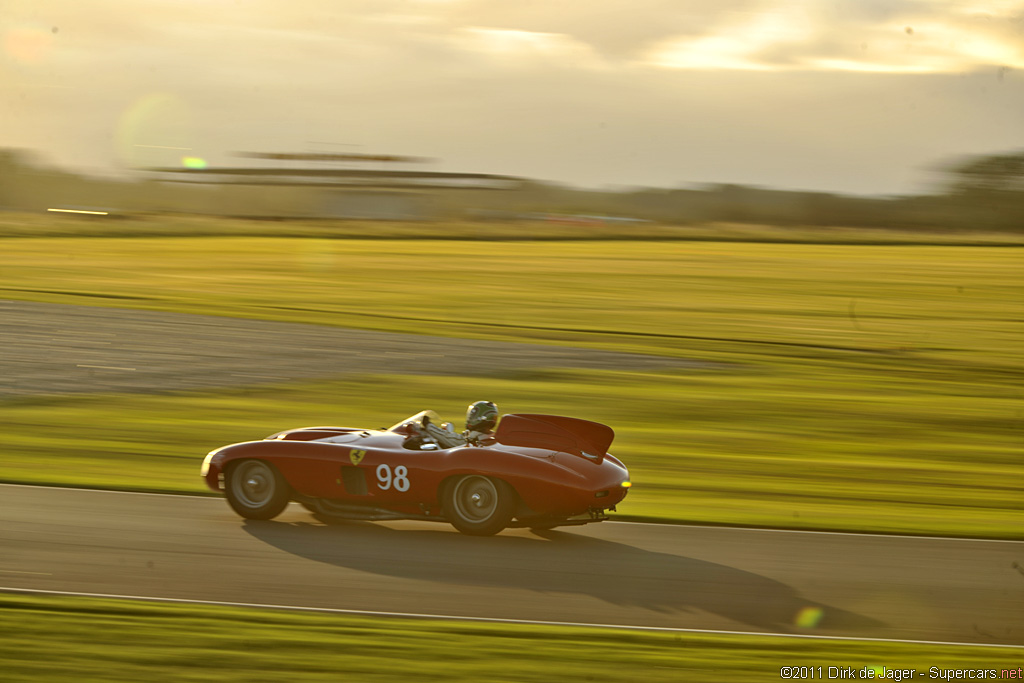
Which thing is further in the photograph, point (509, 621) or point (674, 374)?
point (674, 374)

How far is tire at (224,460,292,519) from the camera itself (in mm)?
8031

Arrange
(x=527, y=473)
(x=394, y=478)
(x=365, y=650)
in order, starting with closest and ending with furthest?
(x=365, y=650)
(x=527, y=473)
(x=394, y=478)

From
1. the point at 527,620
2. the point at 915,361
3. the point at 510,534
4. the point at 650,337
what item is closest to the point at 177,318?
the point at 650,337

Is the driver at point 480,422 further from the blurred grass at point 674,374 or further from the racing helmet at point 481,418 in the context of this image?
the blurred grass at point 674,374

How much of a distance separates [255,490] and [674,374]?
11.3 m

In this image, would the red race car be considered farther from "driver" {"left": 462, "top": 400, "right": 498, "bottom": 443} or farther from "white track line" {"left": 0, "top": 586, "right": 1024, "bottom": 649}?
"white track line" {"left": 0, "top": 586, "right": 1024, "bottom": 649}

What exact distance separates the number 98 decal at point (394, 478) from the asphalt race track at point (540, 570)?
408 millimetres

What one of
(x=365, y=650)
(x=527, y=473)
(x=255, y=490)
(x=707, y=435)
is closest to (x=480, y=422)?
(x=527, y=473)

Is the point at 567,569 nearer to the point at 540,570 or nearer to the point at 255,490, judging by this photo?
the point at 540,570

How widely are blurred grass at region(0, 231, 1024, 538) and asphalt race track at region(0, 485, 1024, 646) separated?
119 cm

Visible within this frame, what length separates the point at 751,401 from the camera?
53.3 feet

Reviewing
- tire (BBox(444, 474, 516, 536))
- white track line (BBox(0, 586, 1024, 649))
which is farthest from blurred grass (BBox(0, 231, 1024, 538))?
white track line (BBox(0, 586, 1024, 649))

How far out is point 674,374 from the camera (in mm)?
18328

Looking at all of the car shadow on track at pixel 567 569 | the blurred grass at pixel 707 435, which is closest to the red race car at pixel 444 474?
the car shadow on track at pixel 567 569
